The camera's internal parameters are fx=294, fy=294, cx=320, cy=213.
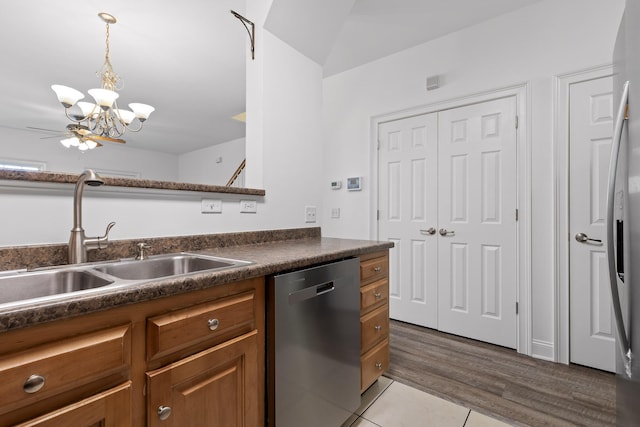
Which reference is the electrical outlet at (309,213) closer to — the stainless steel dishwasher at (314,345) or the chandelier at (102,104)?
the stainless steel dishwasher at (314,345)

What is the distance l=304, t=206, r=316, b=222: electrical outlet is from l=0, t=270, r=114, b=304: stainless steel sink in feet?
4.46

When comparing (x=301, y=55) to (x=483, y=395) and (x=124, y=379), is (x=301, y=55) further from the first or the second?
(x=483, y=395)

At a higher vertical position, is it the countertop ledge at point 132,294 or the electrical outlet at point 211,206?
the electrical outlet at point 211,206

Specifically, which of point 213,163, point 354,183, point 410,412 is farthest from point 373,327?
point 213,163

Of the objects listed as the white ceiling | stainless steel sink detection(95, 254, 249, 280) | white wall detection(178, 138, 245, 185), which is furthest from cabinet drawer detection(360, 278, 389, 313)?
white wall detection(178, 138, 245, 185)

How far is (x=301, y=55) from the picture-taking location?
214 cm

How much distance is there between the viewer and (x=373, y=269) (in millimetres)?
1689

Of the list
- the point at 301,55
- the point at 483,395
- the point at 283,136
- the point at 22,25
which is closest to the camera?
the point at 483,395

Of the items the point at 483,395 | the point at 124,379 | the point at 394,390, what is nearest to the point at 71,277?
the point at 124,379

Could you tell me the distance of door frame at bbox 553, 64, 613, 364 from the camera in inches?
84.4

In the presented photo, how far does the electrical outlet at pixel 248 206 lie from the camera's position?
1.72m

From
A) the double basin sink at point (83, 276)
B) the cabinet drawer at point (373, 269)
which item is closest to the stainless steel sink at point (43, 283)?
the double basin sink at point (83, 276)

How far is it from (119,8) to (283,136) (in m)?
1.80

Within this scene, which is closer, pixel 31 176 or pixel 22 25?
pixel 31 176
